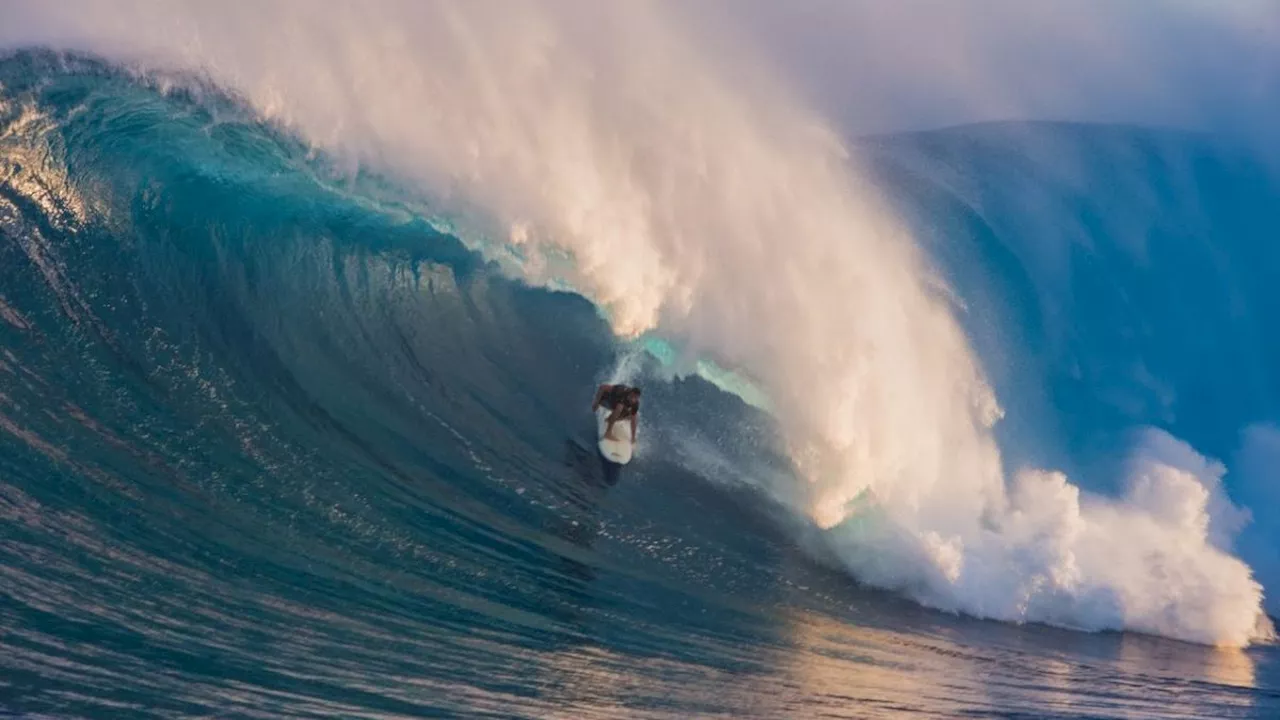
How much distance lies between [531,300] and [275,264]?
2814mm

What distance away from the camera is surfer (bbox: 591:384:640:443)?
10.5 m

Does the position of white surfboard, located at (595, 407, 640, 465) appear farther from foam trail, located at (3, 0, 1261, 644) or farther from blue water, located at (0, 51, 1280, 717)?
foam trail, located at (3, 0, 1261, 644)

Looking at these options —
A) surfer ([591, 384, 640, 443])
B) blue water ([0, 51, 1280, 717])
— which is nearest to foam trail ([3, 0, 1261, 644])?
blue water ([0, 51, 1280, 717])

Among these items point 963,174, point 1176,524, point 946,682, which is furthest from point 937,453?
point 963,174

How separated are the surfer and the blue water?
11.8 inches

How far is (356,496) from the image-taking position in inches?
303

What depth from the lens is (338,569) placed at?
6520 millimetres

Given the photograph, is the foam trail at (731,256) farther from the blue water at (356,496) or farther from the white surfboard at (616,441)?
the white surfboard at (616,441)

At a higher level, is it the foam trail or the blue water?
the foam trail

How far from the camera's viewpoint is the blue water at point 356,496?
5406 mm

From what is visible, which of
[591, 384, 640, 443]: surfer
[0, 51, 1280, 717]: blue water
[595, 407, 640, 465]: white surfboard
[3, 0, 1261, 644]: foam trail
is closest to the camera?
[0, 51, 1280, 717]: blue water

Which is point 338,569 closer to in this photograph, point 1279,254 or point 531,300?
point 531,300

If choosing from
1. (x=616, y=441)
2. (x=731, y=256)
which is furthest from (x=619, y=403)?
(x=731, y=256)

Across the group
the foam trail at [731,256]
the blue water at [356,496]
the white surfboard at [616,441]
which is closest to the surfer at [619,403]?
the white surfboard at [616,441]
